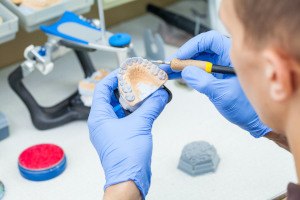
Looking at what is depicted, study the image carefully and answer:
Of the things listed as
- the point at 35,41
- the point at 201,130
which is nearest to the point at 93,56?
the point at 35,41

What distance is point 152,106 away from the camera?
0.93 m

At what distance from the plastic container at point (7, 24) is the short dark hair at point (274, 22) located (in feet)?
2.22

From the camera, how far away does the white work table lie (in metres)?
1.06

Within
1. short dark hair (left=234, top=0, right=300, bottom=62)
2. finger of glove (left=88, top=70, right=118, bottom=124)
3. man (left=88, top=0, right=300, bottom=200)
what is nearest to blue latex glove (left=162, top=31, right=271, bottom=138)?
man (left=88, top=0, right=300, bottom=200)

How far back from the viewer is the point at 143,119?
2.97 feet

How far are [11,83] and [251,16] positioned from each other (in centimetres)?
80

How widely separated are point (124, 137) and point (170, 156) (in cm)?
29

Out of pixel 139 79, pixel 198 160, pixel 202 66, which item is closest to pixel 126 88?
pixel 139 79

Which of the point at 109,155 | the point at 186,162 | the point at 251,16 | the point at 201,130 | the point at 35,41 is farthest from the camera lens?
the point at 35,41

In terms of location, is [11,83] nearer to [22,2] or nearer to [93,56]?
[22,2]

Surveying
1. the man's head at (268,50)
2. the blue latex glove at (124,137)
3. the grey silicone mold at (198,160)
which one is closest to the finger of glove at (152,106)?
the blue latex glove at (124,137)

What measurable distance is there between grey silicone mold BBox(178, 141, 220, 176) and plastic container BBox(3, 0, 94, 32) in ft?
1.45

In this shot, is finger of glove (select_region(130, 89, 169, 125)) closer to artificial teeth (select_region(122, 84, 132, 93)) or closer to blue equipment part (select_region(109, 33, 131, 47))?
artificial teeth (select_region(122, 84, 132, 93))

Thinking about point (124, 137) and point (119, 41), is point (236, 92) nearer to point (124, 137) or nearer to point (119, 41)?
point (124, 137)
